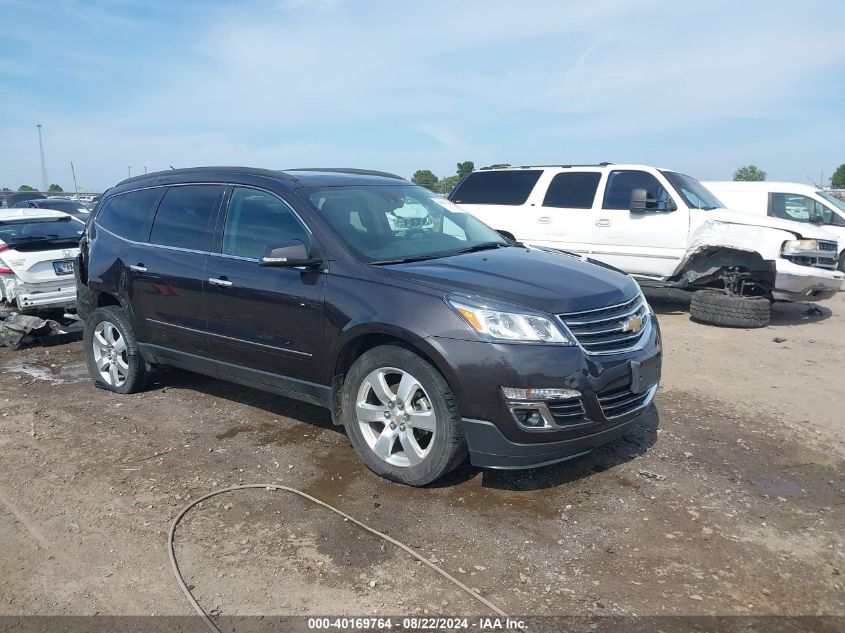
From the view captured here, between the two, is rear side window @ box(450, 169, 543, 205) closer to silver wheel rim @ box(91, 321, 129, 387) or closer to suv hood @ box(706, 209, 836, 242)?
suv hood @ box(706, 209, 836, 242)

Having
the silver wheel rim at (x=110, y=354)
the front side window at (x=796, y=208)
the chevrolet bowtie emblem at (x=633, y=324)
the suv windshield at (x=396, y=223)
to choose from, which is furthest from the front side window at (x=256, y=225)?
the front side window at (x=796, y=208)

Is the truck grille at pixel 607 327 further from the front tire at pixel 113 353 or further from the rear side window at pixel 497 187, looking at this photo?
the rear side window at pixel 497 187

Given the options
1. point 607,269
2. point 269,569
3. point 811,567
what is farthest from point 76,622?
point 607,269

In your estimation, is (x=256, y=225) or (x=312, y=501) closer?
(x=312, y=501)

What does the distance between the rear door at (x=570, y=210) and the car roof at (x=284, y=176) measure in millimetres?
4805

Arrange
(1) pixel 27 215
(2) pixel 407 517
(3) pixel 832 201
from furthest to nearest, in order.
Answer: (3) pixel 832 201, (1) pixel 27 215, (2) pixel 407 517

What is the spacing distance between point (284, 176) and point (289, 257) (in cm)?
89

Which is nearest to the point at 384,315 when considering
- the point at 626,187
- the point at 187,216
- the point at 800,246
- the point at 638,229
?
the point at 187,216

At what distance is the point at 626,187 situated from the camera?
961 centimetres

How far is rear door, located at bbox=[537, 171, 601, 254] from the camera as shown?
978cm

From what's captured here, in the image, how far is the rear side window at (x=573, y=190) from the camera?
9805 mm

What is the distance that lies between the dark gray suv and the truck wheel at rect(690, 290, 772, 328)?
4.53m

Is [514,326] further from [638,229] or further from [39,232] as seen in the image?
[39,232]

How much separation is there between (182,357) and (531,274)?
285 centimetres
